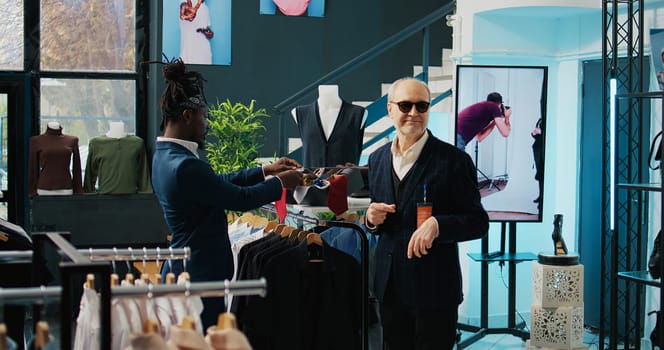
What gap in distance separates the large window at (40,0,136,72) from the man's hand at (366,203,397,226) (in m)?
5.85

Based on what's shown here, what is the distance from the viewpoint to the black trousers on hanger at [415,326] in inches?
140

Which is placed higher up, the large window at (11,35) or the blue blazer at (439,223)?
the large window at (11,35)

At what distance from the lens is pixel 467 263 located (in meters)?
7.02

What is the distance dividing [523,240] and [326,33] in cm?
345

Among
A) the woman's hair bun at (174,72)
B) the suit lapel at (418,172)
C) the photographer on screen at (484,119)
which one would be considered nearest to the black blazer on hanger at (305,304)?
the suit lapel at (418,172)

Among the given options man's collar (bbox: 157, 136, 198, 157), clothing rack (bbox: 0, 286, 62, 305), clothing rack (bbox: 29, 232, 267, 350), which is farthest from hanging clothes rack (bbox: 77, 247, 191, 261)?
man's collar (bbox: 157, 136, 198, 157)

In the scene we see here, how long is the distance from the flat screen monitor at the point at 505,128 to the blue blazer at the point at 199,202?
3.24 meters

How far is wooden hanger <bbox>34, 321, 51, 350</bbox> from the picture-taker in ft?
6.25

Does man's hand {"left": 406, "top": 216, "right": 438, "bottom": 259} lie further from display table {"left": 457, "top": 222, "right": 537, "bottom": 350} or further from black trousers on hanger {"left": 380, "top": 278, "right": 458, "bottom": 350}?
display table {"left": 457, "top": 222, "right": 537, "bottom": 350}

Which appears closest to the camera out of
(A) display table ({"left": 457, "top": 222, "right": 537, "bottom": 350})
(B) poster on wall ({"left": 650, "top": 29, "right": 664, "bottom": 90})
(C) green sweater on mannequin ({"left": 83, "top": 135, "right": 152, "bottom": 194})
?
(B) poster on wall ({"left": 650, "top": 29, "right": 664, "bottom": 90})

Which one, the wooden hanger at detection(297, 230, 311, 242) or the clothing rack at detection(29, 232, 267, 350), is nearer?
the clothing rack at detection(29, 232, 267, 350)

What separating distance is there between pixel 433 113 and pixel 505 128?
100 cm

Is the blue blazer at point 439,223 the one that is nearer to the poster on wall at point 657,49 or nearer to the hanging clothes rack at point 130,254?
the hanging clothes rack at point 130,254

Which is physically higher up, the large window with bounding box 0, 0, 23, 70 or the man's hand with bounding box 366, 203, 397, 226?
the large window with bounding box 0, 0, 23, 70
